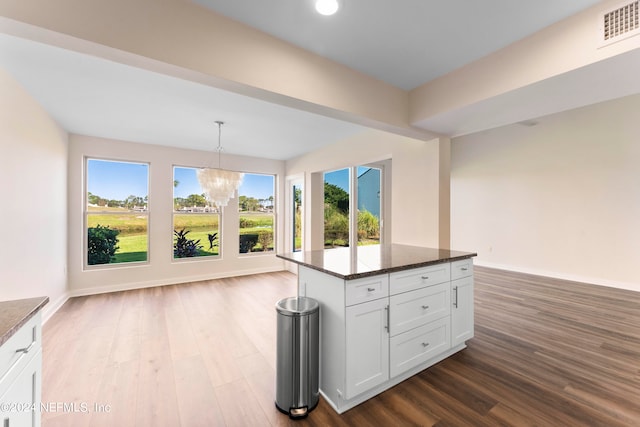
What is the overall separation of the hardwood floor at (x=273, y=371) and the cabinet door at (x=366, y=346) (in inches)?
6.7

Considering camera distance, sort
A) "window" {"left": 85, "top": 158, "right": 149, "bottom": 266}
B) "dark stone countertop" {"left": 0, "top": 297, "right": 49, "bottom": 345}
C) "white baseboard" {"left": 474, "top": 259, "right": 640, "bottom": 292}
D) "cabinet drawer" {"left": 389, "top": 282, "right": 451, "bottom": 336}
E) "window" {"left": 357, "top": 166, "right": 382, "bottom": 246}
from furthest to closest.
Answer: "window" {"left": 357, "top": 166, "right": 382, "bottom": 246}, "window" {"left": 85, "top": 158, "right": 149, "bottom": 266}, "white baseboard" {"left": 474, "top": 259, "right": 640, "bottom": 292}, "cabinet drawer" {"left": 389, "top": 282, "right": 451, "bottom": 336}, "dark stone countertop" {"left": 0, "top": 297, "right": 49, "bottom": 345}

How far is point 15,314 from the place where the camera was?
1135mm

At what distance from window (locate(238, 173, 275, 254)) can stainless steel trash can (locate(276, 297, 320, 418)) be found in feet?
14.8

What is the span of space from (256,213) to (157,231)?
2013 millimetres

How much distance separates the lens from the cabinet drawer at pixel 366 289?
1.83 m

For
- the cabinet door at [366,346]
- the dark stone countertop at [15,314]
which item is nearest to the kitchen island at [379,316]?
the cabinet door at [366,346]

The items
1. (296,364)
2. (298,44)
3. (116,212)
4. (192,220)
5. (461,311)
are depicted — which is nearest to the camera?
(296,364)

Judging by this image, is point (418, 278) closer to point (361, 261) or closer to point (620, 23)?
point (361, 261)

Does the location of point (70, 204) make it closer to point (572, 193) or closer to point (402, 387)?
point (402, 387)

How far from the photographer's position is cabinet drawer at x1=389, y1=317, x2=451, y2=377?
6.81 ft

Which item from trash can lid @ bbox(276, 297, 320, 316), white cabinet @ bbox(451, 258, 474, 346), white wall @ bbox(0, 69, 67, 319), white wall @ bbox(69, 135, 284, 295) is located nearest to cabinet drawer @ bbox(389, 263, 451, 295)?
white cabinet @ bbox(451, 258, 474, 346)

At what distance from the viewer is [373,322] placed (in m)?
1.94

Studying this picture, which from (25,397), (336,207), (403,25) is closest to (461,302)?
(403,25)

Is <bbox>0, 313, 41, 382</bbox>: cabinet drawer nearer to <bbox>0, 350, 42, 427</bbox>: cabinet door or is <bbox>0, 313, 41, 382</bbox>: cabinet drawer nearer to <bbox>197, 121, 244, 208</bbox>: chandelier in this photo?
<bbox>0, 350, 42, 427</bbox>: cabinet door
